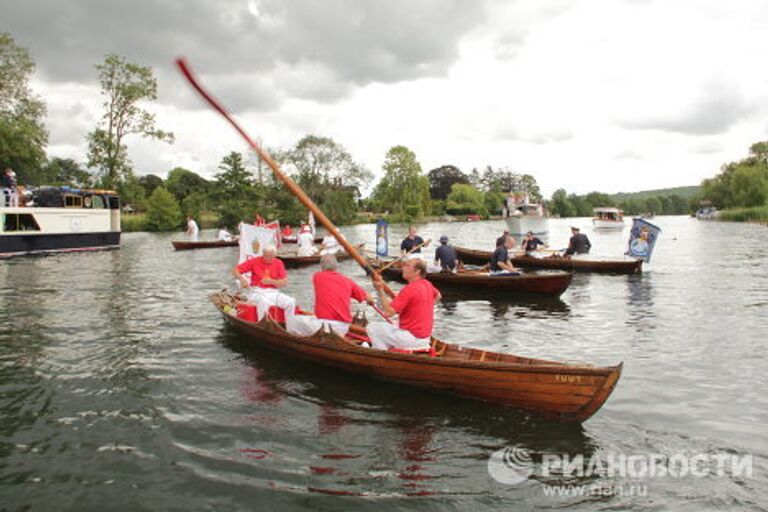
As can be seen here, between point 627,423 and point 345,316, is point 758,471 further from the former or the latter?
point 345,316

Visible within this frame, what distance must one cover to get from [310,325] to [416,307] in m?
2.67

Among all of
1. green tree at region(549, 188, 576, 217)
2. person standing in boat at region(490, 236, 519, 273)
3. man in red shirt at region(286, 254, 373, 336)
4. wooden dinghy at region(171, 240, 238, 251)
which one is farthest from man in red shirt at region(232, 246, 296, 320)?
green tree at region(549, 188, 576, 217)

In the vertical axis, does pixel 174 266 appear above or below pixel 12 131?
below

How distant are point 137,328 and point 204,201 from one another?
2472 inches

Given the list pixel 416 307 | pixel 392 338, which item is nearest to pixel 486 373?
pixel 416 307

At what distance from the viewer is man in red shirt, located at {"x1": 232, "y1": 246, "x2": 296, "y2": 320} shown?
1138 centimetres

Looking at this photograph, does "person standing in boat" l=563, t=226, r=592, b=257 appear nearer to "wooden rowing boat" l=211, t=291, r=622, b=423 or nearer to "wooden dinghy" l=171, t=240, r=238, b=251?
"wooden rowing boat" l=211, t=291, r=622, b=423

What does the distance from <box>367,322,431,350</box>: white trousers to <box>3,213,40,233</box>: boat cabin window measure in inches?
1337

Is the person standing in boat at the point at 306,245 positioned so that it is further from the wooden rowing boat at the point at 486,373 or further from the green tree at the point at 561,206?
the green tree at the point at 561,206

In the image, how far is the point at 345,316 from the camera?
9891mm

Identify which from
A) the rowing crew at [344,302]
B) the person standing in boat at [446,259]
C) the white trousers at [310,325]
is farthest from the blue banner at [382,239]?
the white trousers at [310,325]

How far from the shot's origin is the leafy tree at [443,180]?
499 feet

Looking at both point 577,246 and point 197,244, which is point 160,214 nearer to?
point 197,244

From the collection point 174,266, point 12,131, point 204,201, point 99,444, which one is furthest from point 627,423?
point 204,201
